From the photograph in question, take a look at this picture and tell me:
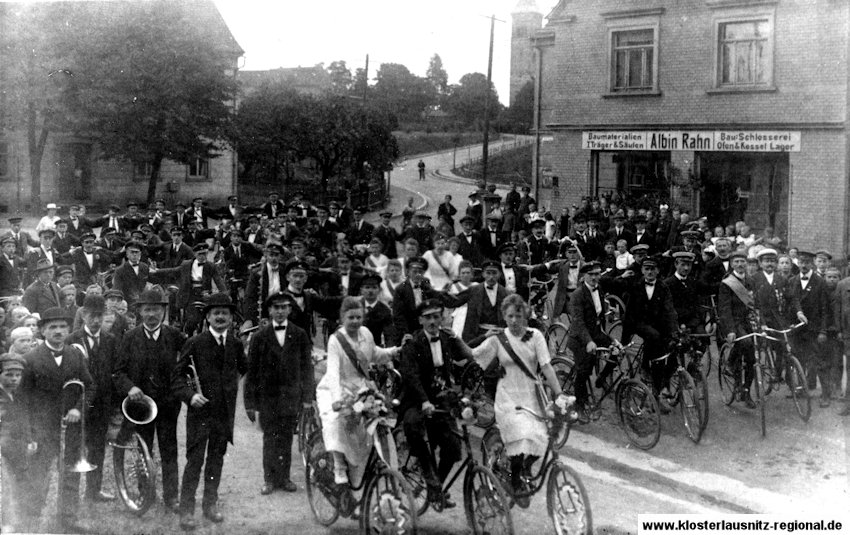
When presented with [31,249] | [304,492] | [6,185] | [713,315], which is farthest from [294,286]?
[6,185]

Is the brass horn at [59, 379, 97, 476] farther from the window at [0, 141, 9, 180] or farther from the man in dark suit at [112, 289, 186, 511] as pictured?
the window at [0, 141, 9, 180]

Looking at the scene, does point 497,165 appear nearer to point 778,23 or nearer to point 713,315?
point 778,23

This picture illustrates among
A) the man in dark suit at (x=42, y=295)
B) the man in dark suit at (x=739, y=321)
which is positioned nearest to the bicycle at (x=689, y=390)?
the man in dark suit at (x=739, y=321)

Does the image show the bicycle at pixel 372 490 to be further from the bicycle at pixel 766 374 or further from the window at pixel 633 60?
the window at pixel 633 60

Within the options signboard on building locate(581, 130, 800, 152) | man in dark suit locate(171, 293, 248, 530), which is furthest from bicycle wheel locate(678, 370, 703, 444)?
signboard on building locate(581, 130, 800, 152)

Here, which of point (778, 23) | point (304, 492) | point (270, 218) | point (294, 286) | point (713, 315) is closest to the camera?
point (304, 492)

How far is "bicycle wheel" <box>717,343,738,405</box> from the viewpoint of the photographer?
11184 mm

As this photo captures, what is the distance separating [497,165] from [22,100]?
36.2m

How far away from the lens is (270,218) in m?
18.9

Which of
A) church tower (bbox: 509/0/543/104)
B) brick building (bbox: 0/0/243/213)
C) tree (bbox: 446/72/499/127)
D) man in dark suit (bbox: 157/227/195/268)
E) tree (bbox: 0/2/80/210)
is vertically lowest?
man in dark suit (bbox: 157/227/195/268)

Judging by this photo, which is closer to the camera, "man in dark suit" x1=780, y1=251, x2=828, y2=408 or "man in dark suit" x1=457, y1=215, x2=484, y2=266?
"man in dark suit" x1=780, y1=251, x2=828, y2=408

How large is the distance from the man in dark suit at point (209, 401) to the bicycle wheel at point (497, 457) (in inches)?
89.6

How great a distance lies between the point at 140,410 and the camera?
775 centimetres

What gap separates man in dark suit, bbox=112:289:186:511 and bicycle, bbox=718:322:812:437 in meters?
6.71
